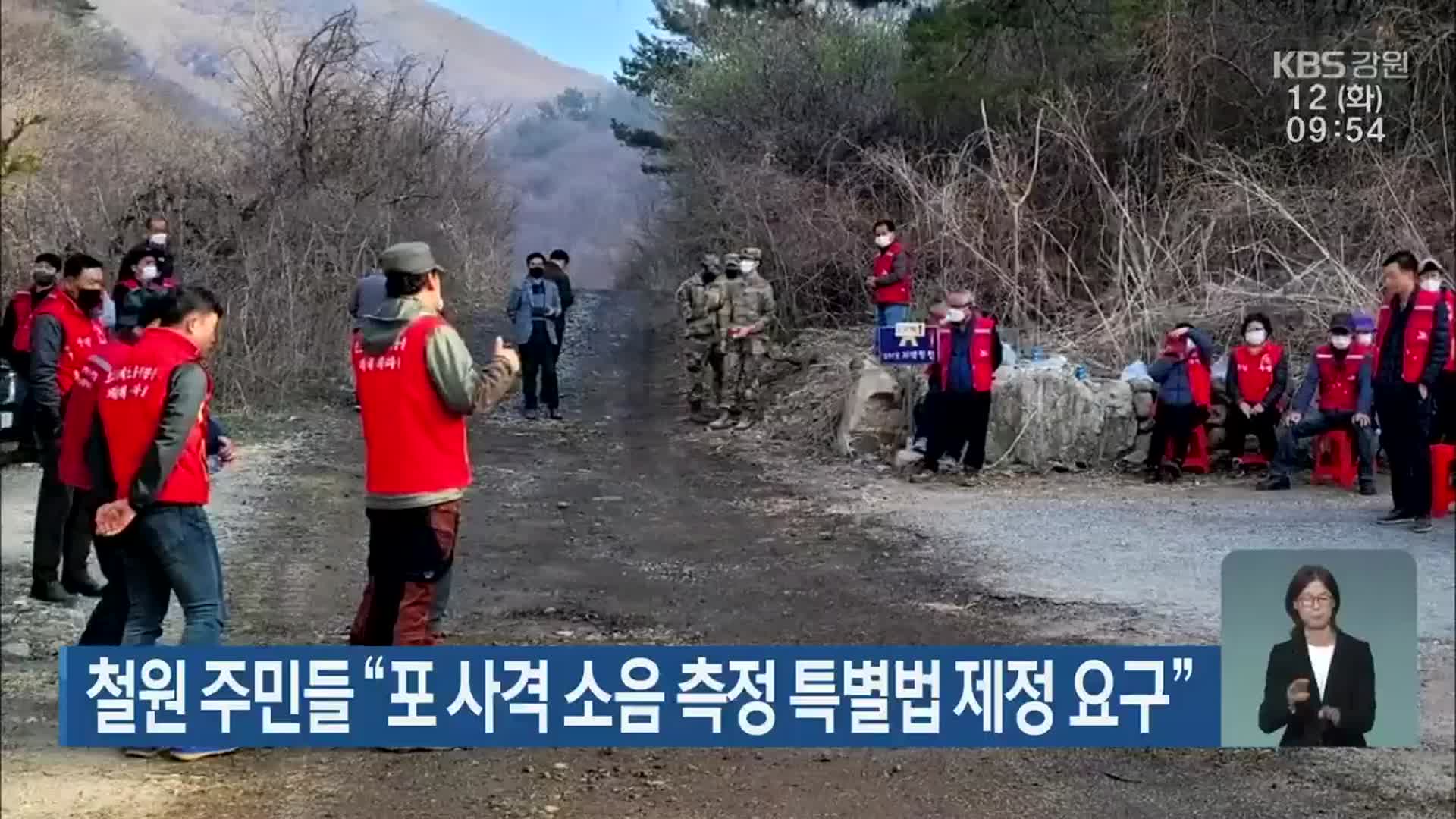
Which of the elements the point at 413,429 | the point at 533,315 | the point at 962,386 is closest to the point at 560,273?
the point at 533,315

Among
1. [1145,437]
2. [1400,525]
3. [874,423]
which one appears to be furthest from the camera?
[874,423]

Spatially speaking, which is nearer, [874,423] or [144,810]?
[144,810]

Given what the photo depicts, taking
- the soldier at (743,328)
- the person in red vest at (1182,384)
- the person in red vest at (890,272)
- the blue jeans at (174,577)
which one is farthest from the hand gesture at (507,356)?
the person in red vest at (1182,384)

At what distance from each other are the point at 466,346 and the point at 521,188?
0.28 metres

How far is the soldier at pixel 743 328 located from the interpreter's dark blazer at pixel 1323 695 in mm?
888

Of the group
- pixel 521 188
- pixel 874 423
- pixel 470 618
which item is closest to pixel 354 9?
pixel 521 188

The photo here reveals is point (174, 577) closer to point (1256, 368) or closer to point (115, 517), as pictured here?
point (115, 517)

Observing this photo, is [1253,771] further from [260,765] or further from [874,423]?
[260,765]

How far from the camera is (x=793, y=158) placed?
2.39 m

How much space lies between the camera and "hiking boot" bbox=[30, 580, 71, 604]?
6.64 feet

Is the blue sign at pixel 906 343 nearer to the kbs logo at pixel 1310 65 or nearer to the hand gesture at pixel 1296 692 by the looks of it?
the kbs logo at pixel 1310 65

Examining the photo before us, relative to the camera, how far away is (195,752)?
1975 millimetres

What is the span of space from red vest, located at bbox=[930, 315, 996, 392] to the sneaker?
1.21 metres
